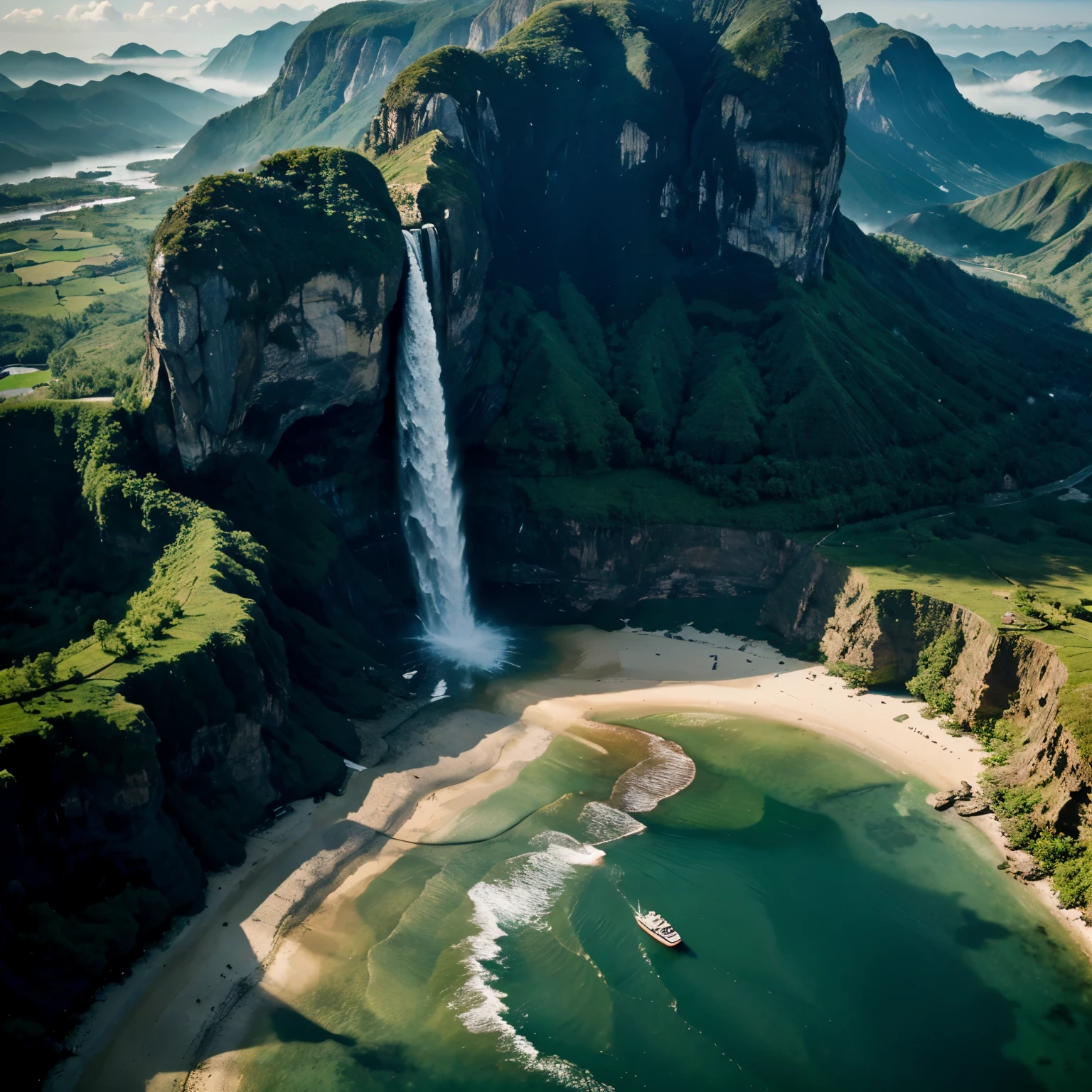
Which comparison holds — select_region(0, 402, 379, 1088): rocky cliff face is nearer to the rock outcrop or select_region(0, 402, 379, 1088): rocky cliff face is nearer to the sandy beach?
the sandy beach

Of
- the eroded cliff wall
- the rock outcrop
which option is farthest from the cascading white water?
the eroded cliff wall

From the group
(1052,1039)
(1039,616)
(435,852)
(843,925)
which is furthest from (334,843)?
(1039,616)

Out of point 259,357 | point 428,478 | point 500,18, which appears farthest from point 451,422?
point 500,18

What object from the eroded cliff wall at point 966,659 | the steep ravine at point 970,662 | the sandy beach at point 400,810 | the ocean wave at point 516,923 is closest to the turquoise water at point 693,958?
the ocean wave at point 516,923

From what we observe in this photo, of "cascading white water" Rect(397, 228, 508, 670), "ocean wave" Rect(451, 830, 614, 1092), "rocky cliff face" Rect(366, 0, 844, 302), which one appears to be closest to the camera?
"ocean wave" Rect(451, 830, 614, 1092)

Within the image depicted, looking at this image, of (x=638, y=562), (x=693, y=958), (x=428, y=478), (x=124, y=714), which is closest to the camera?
(x=124, y=714)

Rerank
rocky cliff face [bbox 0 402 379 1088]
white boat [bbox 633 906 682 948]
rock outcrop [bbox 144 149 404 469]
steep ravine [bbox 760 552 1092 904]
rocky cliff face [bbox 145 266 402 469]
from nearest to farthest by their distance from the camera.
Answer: rocky cliff face [bbox 0 402 379 1088]
white boat [bbox 633 906 682 948]
steep ravine [bbox 760 552 1092 904]
rocky cliff face [bbox 145 266 402 469]
rock outcrop [bbox 144 149 404 469]

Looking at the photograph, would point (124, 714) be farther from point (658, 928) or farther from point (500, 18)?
point (500, 18)
